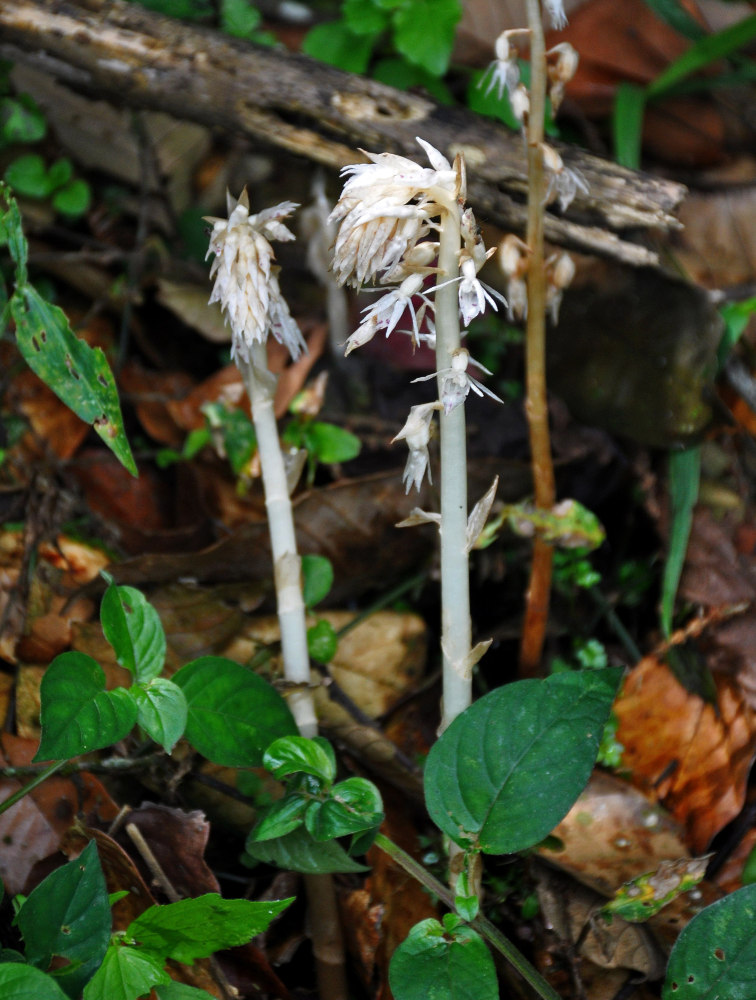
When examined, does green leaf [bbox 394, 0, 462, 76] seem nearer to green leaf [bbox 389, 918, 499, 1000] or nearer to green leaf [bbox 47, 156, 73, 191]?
green leaf [bbox 47, 156, 73, 191]

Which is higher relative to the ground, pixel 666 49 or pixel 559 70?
pixel 666 49

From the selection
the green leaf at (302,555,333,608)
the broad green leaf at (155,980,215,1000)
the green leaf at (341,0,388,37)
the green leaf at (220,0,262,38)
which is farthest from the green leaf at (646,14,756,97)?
the broad green leaf at (155,980,215,1000)

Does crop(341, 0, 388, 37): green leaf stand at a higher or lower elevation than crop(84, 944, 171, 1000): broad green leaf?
higher

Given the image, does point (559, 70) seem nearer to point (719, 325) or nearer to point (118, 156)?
point (719, 325)

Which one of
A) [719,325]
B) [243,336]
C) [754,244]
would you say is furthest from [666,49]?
[243,336]

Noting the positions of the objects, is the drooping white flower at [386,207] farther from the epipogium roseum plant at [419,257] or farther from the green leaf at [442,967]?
the green leaf at [442,967]

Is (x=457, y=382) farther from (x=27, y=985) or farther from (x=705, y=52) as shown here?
(x=705, y=52)
